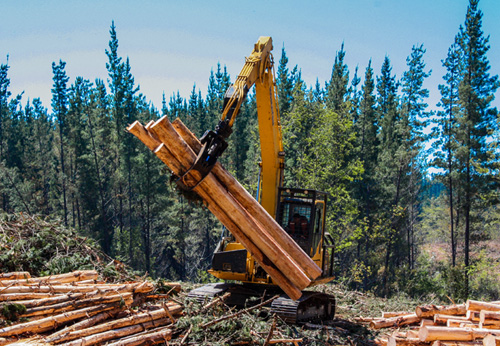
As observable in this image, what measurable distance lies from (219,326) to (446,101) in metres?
29.3

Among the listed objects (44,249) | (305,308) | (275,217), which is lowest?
(305,308)

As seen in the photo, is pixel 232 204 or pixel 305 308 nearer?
pixel 232 204

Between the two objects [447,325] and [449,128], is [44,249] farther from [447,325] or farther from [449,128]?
[449,128]

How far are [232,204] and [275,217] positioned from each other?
4.83 meters

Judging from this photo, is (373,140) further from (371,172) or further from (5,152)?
(5,152)

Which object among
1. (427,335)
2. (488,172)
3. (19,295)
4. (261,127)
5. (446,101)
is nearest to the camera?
(19,295)

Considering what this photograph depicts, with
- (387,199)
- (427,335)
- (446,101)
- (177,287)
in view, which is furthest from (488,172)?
(177,287)

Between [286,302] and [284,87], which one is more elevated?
[284,87]

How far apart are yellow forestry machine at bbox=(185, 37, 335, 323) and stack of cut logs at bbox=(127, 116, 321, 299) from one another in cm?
382

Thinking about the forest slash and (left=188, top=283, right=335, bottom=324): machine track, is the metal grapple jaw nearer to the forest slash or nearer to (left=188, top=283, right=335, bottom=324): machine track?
the forest slash

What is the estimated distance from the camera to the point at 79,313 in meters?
7.03

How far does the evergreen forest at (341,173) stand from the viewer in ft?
97.0

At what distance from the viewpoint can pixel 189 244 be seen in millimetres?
45219

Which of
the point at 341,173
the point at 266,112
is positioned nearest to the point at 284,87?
the point at 341,173
